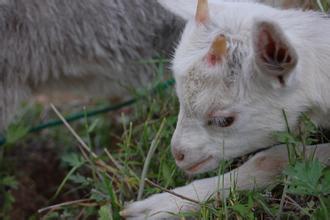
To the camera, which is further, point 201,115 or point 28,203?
point 28,203

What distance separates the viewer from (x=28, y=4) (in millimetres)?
2941

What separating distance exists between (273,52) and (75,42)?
134 centimetres

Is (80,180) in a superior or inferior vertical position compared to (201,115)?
inferior

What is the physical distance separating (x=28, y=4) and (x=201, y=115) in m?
1.18

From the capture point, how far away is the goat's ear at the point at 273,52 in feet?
5.83

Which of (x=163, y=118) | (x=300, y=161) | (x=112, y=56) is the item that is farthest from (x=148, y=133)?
(x=300, y=161)

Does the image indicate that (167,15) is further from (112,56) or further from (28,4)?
(28,4)

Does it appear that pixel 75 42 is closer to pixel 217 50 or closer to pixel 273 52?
pixel 217 50

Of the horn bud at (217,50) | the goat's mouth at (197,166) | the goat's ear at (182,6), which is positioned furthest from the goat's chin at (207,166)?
the goat's ear at (182,6)

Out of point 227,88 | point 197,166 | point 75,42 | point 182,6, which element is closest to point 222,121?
point 227,88

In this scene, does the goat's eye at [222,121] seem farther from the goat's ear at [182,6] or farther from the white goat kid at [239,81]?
the goat's ear at [182,6]

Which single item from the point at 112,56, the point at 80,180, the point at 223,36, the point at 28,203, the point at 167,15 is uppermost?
the point at 223,36

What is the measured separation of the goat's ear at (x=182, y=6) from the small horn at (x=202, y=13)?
6.7 inches

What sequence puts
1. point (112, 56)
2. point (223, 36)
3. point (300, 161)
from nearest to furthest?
point (223, 36) → point (300, 161) → point (112, 56)
